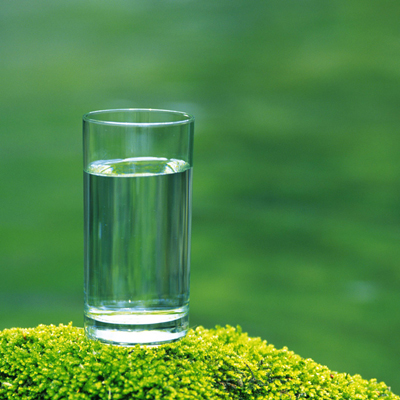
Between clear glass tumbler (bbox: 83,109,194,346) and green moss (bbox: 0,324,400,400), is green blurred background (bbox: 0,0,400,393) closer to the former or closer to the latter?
green moss (bbox: 0,324,400,400)

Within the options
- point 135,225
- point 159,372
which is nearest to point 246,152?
point 135,225

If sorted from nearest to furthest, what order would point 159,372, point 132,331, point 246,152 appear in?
point 159,372, point 132,331, point 246,152

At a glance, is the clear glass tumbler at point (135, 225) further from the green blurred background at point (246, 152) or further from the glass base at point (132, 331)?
the green blurred background at point (246, 152)

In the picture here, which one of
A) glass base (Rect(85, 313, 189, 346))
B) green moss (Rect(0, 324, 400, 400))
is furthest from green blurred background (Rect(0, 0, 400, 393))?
glass base (Rect(85, 313, 189, 346))

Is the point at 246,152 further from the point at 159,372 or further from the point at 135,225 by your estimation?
the point at 159,372

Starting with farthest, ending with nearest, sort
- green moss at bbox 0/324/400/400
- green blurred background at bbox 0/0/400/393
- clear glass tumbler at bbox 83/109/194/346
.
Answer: green blurred background at bbox 0/0/400/393 < clear glass tumbler at bbox 83/109/194/346 < green moss at bbox 0/324/400/400

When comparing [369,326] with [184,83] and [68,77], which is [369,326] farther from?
[68,77]

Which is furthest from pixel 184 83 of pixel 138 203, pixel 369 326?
pixel 138 203
